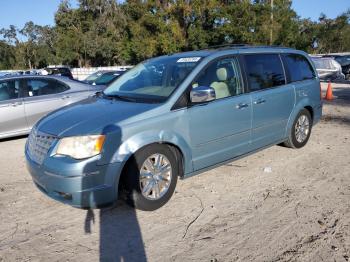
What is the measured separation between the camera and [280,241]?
3.64m

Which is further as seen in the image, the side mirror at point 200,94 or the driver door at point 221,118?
the driver door at point 221,118

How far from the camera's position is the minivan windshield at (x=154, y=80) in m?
4.75

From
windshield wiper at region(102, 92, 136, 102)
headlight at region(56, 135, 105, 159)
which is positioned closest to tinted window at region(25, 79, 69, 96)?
windshield wiper at region(102, 92, 136, 102)

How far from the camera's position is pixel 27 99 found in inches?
320

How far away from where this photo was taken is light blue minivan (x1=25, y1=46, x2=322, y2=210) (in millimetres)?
3957

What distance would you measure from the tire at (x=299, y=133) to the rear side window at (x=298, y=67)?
61 centimetres

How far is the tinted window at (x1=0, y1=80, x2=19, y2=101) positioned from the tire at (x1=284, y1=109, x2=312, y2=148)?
18.4 ft

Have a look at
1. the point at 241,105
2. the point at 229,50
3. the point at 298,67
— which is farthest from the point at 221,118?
the point at 298,67

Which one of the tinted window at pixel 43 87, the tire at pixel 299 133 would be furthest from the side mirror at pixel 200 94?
the tinted window at pixel 43 87

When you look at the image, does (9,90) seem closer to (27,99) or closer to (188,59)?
(27,99)

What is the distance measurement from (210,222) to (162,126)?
46.9 inches

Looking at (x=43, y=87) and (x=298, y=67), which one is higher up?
(x=298, y=67)

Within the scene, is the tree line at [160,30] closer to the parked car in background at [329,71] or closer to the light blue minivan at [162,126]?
the parked car in background at [329,71]

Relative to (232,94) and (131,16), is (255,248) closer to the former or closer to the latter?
(232,94)
